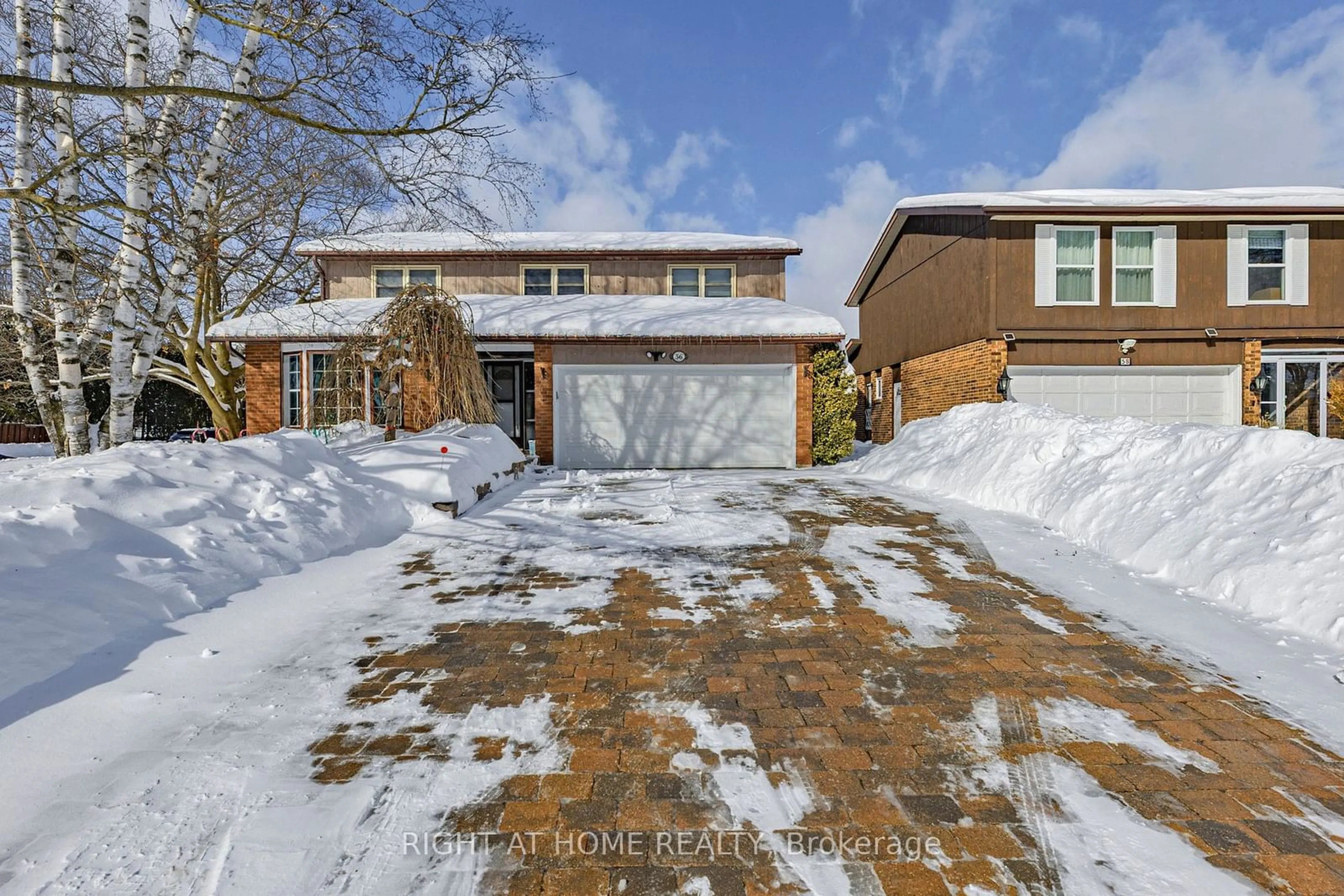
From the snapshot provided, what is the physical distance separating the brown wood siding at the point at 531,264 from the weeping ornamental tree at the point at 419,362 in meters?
5.12

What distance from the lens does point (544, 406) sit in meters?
11.9

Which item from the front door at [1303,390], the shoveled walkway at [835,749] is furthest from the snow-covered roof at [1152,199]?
the shoveled walkway at [835,749]

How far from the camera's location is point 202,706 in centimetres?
255

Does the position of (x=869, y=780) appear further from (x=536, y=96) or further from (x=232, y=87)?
(x=232, y=87)

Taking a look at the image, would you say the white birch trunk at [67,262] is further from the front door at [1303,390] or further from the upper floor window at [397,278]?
the front door at [1303,390]

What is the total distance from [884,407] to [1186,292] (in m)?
7.74

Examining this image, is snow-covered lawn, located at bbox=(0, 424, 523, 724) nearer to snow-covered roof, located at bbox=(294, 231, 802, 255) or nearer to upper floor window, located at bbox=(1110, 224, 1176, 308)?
snow-covered roof, located at bbox=(294, 231, 802, 255)

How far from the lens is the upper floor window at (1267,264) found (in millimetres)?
11672

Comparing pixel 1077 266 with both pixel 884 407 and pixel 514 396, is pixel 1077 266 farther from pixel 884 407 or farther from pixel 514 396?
pixel 514 396

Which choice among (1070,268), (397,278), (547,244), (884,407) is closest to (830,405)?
(1070,268)

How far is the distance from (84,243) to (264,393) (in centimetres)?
346

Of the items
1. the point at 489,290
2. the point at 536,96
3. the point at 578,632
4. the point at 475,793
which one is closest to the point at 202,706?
the point at 475,793

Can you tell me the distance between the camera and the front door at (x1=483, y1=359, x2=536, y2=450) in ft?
44.0

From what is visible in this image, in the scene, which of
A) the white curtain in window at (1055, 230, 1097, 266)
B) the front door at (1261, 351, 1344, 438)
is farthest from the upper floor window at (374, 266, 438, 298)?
the front door at (1261, 351, 1344, 438)
